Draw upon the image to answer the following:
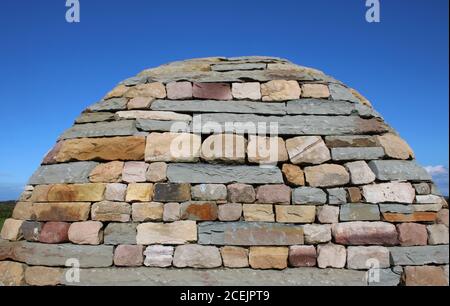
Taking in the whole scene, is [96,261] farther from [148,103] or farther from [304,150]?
[304,150]

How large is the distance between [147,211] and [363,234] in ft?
8.19

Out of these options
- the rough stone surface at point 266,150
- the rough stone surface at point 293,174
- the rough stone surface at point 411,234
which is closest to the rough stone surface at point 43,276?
the rough stone surface at point 266,150

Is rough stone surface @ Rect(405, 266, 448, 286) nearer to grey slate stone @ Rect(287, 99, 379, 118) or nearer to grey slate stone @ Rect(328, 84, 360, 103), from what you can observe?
grey slate stone @ Rect(287, 99, 379, 118)

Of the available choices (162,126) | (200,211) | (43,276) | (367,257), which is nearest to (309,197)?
(367,257)

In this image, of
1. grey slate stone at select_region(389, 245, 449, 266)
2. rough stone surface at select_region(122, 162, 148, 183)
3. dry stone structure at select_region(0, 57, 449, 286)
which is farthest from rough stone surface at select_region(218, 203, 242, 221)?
grey slate stone at select_region(389, 245, 449, 266)

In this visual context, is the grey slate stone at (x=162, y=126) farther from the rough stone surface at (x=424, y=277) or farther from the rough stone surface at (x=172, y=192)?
the rough stone surface at (x=424, y=277)

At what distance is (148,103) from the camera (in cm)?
466

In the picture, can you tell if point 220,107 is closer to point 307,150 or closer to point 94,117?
point 307,150

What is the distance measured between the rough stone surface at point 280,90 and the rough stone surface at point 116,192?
207 centimetres

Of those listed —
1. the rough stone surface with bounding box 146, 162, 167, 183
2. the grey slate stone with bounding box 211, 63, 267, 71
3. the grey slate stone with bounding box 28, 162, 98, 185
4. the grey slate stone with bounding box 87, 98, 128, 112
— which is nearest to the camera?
the rough stone surface with bounding box 146, 162, 167, 183

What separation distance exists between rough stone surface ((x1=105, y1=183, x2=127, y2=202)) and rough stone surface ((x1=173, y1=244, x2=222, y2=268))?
0.89 m

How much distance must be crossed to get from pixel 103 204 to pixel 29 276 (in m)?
1.19

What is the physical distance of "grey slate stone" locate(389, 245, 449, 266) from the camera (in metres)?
4.12
